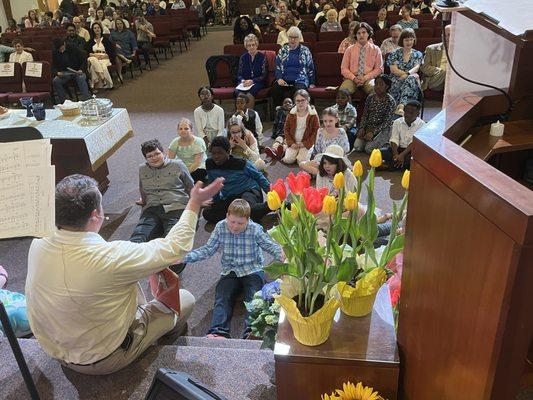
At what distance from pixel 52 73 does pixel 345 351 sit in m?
7.26

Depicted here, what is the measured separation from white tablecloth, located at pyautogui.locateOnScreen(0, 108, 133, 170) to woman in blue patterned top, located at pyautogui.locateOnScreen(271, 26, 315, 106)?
1.93 meters

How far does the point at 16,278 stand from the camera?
10.9 ft

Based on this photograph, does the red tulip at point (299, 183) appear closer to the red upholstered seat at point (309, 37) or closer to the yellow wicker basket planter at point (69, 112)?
the yellow wicker basket planter at point (69, 112)

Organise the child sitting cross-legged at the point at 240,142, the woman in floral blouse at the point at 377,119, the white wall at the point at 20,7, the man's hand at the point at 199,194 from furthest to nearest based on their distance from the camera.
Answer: the white wall at the point at 20,7, the woman in floral blouse at the point at 377,119, the child sitting cross-legged at the point at 240,142, the man's hand at the point at 199,194

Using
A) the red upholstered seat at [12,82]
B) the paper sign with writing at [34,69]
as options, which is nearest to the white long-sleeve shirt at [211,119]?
the paper sign with writing at [34,69]

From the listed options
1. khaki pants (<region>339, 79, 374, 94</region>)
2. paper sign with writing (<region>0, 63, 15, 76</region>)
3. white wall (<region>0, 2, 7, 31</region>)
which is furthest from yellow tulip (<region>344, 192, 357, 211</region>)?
white wall (<region>0, 2, 7, 31</region>)

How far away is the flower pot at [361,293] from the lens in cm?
136

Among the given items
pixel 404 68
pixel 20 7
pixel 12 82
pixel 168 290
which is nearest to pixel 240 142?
pixel 404 68

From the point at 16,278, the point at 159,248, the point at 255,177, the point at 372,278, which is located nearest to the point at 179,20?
the point at 255,177

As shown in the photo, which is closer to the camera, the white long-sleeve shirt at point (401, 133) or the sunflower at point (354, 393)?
the sunflower at point (354, 393)

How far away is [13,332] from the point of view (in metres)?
1.47

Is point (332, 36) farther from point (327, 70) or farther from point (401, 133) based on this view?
point (401, 133)

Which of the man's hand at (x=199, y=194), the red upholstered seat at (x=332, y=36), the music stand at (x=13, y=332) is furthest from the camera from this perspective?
the red upholstered seat at (x=332, y=36)

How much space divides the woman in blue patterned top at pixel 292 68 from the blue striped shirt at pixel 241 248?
124 inches
